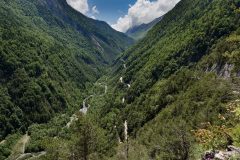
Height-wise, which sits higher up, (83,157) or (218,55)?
(83,157)

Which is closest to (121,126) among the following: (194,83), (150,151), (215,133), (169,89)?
(169,89)

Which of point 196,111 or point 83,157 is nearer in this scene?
point 83,157

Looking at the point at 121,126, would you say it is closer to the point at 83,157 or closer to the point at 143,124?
the point at 143,124

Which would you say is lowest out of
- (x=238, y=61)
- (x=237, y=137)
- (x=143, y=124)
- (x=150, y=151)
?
(x=143, y=124)

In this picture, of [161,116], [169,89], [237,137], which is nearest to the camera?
[237,137]

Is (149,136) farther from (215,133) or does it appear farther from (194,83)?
(215,133)

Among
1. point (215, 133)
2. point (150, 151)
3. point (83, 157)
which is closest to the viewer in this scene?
point (215, 133)

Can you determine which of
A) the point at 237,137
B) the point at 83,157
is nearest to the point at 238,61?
the point at 237,137

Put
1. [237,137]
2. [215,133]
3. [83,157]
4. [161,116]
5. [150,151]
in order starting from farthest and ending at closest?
[161,116], [150,151], [83,157], [215,133], [237,137]

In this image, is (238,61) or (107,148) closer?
(238,61)
